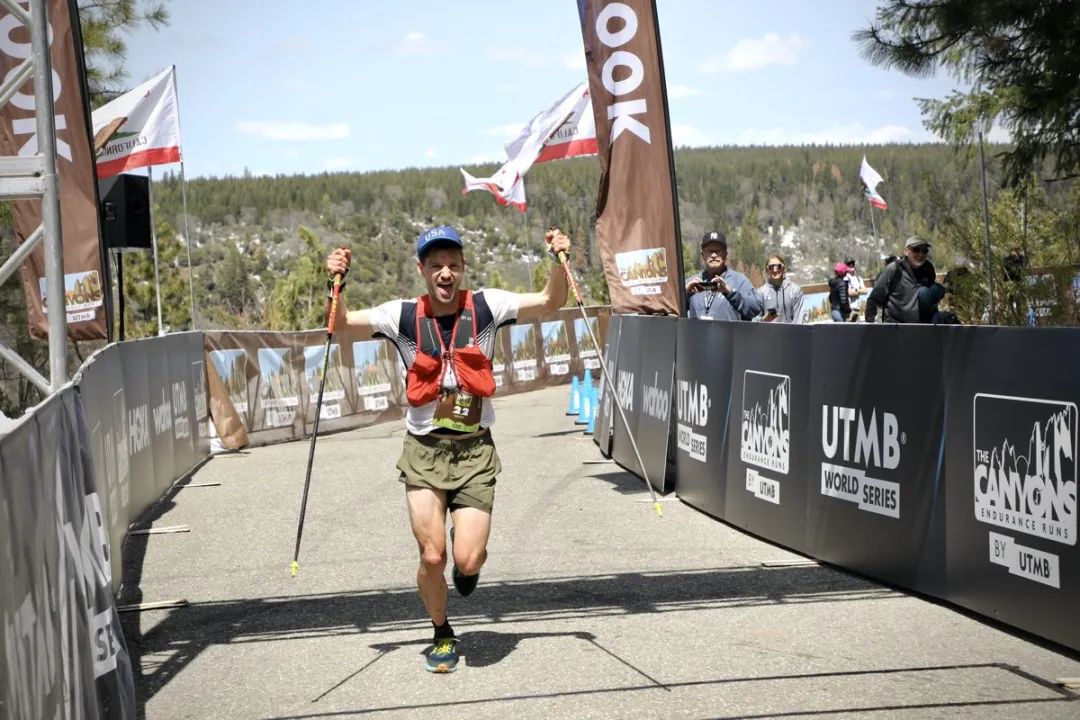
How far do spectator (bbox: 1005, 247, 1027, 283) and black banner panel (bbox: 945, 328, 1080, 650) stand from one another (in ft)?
19.2

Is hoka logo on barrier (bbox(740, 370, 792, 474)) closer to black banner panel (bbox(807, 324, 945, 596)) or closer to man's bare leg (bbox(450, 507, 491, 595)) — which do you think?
black banner panel (bbox(807, 324, 945, 596))

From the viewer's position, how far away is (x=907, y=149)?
134125 millimetres

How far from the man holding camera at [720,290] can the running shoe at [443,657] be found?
21.5 feet

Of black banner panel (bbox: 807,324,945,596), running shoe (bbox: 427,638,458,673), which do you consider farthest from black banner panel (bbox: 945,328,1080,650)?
running shoe (bbox: 427,638,458,673)

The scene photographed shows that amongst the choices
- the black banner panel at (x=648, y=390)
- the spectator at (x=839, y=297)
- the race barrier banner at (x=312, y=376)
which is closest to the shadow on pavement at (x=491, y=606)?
the black banner panel at (x=648, y=390)

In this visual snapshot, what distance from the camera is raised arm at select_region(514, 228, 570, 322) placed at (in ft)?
22.5

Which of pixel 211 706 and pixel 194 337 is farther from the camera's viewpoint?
pixel 194 337

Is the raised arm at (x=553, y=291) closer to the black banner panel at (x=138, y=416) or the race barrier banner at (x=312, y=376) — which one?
the black banner panel at (x=138, y=416)

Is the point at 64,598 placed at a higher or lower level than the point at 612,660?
higher

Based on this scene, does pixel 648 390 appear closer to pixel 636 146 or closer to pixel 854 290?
pixel 636 146

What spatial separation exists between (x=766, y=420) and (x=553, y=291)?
3195mm

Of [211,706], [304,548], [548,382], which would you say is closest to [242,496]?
[304,548]

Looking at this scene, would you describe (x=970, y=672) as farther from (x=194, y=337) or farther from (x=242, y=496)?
(x=194, y=337)

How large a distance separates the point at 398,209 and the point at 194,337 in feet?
350
